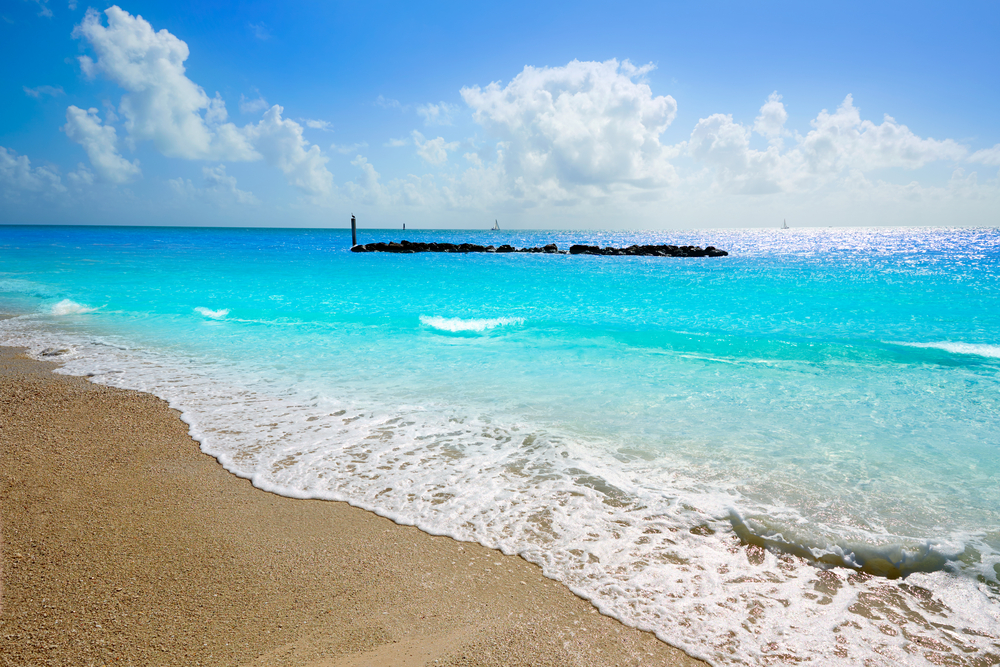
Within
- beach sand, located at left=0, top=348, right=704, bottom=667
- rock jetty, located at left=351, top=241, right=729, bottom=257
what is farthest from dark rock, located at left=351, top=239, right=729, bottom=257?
beach sand, located at left=0, top=348, right=704, bottom=667

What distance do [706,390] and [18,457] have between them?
1006 cm

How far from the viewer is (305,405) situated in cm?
784

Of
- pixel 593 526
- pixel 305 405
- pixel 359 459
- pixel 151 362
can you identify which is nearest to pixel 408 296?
pixel 151 362

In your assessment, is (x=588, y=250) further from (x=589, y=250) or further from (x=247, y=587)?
(x=247, y=587)

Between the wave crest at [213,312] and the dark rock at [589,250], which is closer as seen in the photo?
the wave crest at [213,312]

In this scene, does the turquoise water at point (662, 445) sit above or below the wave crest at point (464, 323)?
below

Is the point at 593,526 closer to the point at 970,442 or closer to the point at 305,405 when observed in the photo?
the point at 305,405

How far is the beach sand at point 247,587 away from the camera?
306 cm

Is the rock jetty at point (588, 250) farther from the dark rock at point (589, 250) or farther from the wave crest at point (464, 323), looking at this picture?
the wave crest at point (464, 323)

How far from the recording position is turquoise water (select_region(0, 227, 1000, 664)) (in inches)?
146

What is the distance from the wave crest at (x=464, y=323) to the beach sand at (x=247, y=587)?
35.2ft

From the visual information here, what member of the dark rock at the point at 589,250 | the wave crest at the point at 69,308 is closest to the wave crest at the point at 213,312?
the wave crest at the point at 69,308

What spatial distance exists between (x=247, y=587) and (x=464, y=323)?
521 inches

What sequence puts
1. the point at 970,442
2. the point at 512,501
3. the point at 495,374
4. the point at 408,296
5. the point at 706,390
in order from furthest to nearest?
the point at 408,296
the point at 495,374
the point at 706,390
the point at 970,442
the point at 512,501
